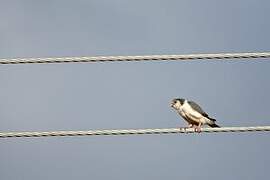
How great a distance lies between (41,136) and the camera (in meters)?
12.5

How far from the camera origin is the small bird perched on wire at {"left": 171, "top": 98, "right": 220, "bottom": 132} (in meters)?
19.4

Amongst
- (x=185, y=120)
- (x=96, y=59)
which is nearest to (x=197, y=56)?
(x=96, y=59)

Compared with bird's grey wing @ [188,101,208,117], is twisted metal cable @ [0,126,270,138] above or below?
below

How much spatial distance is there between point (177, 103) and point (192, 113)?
3.74ft

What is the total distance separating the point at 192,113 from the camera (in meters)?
20.1

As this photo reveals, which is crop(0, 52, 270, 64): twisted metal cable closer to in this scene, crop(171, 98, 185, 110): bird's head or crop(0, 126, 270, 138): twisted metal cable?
crop(0, 126, 270, 138): twisted metal cable

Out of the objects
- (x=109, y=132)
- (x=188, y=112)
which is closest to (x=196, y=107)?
(x=188, y=112)

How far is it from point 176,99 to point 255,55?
929 cm

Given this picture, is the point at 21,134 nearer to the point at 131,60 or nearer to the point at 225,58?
the point at 131,60

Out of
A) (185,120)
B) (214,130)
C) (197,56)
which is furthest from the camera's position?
(185,120)

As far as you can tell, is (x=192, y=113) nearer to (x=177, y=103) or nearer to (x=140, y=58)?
(x=177, y=103)

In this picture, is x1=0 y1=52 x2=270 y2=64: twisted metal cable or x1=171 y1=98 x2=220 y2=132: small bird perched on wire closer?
x1=0 y1=52 x2=270 y2=64: twisted metal cable

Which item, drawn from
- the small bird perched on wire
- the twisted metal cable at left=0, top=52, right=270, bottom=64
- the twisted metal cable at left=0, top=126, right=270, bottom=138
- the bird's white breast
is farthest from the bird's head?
the twisted metal cable at left=0, top=52, right=270, bottom=64

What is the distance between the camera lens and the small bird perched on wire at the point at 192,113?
1941 cm
